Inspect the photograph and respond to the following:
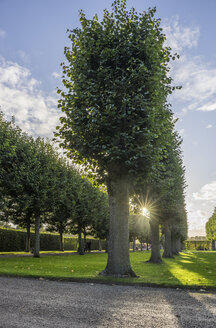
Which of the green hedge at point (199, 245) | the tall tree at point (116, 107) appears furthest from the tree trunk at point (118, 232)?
the green hedge at point (199, 245)

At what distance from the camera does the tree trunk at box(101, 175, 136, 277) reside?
1133cm

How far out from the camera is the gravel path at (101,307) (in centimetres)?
497

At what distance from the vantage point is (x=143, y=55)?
12.3m

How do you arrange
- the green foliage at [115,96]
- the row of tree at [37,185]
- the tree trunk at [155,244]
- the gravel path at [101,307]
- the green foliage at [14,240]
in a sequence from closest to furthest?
the gravel path at [101,307]
the green foliage at [115,96]
the tree trunk at [155,244]
the row of tree at [37,185]
the green foliage at [14,240]

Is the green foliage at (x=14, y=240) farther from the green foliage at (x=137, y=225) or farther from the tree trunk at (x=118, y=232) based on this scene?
the tree trunk at (x=118, y=232)

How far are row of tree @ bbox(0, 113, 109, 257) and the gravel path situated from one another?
538 inches

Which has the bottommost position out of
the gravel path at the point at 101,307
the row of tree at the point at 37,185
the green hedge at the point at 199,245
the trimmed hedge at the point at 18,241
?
the green hedge at the point at 199,245

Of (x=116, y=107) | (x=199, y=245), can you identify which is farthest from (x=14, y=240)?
(x=199, y=245)

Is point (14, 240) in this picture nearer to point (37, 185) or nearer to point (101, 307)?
point (37, 185)

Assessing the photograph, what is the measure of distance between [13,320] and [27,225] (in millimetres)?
31679

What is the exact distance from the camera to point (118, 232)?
1168 cm

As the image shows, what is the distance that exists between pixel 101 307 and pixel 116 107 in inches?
320

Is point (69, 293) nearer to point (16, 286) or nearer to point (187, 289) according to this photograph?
point (16, 286)

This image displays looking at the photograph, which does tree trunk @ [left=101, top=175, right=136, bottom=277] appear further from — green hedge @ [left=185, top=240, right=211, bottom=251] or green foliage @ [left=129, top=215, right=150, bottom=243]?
green hedge @ [left=185, top=240, right=211, bottom=251]
